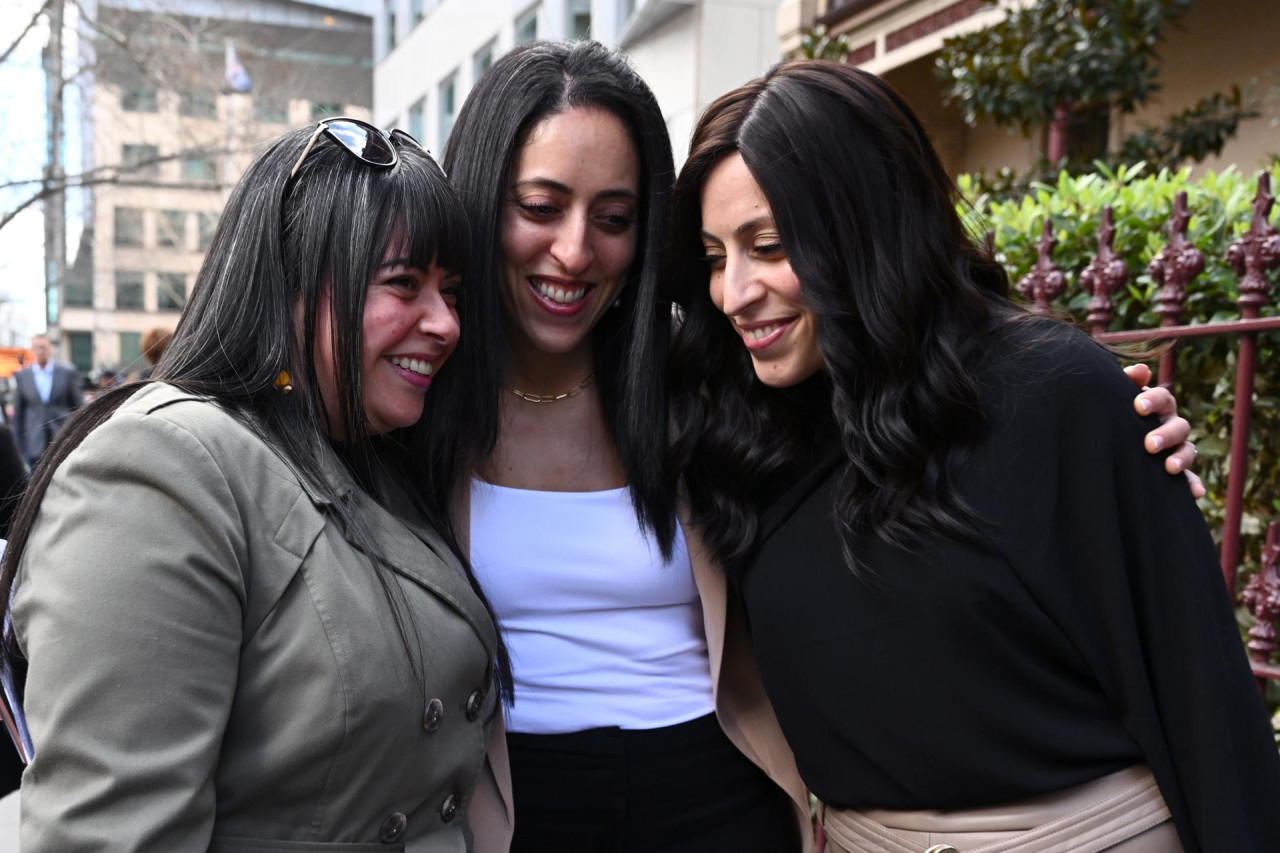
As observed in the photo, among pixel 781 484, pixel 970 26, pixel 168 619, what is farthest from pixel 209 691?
pixel 970 26

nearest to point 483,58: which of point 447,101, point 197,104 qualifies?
point 447,101

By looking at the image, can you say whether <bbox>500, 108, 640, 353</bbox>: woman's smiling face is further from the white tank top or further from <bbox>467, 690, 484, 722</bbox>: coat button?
<bbox>467, 690, 484, 722</bbox>: coat button

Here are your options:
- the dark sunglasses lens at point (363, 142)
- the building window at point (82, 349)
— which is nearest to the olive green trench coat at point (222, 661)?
the dark sunglasses lens at point (363, 142)

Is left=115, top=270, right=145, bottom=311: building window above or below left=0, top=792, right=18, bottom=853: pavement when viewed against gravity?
above

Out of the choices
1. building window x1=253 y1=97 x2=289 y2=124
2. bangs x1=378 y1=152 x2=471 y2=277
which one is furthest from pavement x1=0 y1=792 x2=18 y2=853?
building window x1=253 y1=97 x2=289 y2=124

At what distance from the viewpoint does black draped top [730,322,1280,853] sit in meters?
1.88

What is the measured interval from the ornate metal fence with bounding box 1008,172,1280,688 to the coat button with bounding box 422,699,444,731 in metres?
1.62

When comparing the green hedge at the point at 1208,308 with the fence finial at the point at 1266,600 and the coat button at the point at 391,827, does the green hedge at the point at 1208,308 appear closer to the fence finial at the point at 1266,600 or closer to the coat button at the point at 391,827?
the fence finial at the point at 1266,600

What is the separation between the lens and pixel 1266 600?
9.37ft

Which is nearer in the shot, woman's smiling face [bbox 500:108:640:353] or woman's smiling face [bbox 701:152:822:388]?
woman's smiling face [bbox 701:152:822:388]

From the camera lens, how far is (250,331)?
1.84 metres

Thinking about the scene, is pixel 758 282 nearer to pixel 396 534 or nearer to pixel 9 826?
pixel 396 534

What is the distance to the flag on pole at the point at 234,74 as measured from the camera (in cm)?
1689

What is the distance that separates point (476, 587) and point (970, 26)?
818 cm
